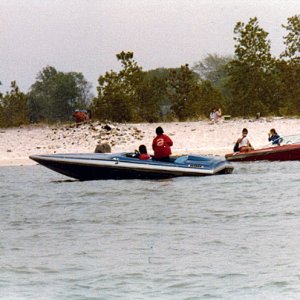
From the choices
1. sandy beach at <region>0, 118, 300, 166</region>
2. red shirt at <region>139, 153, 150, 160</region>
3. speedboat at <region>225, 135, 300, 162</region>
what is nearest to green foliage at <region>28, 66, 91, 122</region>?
sandy beach at <region>0, 118, 300, 166</region>

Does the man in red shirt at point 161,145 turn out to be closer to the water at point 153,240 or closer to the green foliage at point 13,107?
the water at point 153,240

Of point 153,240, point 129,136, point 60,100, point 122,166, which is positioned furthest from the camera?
point 60,100

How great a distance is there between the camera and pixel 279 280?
9609mm

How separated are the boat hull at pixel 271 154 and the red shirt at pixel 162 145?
261 inches

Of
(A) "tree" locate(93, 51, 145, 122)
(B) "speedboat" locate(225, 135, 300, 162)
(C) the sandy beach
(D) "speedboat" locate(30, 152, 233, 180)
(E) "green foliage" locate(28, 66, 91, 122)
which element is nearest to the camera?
(D) "speedboat" locate(30, 152, 233, 180)

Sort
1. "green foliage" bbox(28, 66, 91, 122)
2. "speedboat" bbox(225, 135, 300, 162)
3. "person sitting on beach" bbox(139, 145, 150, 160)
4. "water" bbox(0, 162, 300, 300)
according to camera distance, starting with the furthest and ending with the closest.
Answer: "green foliage" bbox(28, 66, 91, 122) < "speedboat" bbox(225, 135, 300, 162) < "person sitting on beach" bbox(139, 145, 150, 160) < "water" bbox(0, 162, 300, 300)

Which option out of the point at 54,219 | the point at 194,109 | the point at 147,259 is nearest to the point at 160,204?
the point at 54,219

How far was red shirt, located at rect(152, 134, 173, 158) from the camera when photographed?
2183 cm

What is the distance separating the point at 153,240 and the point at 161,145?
883 cm

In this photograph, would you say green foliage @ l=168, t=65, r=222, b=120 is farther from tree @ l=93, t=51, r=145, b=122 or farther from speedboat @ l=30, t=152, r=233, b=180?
speedboat @ l=30, t=152, r=233, b=180

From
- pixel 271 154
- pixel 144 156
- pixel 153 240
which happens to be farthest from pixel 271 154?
pixel 153 240

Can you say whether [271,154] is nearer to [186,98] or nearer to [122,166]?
[122,166]

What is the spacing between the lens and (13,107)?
52.5 metres

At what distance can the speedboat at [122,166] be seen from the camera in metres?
22.2
